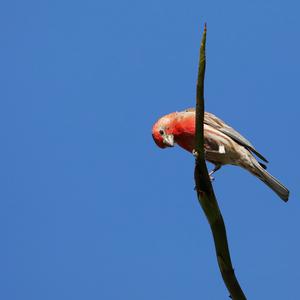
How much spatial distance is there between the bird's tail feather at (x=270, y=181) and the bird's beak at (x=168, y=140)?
1271 mm

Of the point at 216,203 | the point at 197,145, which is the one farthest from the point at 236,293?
the point at 197,145

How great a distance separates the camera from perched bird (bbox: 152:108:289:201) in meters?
9.43

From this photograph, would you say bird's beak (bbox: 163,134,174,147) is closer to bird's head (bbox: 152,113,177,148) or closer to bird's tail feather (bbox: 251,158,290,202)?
bird's head (bbox: 152,113,177,148)

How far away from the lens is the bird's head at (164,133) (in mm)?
9461

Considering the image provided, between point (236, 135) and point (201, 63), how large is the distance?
5.69m

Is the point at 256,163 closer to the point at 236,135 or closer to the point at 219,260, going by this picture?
the point at 236,135

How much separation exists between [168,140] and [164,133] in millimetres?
128

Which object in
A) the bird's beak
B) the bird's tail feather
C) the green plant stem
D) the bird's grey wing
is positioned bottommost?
the green plant stem

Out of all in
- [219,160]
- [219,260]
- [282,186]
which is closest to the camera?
[219,260]

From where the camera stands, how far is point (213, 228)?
4594mm

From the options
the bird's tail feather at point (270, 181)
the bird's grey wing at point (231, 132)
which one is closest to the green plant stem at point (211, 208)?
the bird's tail feather at point (270, 181)

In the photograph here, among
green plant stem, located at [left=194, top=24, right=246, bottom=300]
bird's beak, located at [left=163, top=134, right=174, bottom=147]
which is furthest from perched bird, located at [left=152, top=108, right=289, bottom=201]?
green plant stem, located at [left=194, top=24, right=246, bottom=300]

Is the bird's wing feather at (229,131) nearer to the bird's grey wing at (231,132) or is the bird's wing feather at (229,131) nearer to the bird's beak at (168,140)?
the bird's grey wing at (231,132)

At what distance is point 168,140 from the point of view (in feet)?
31.0
